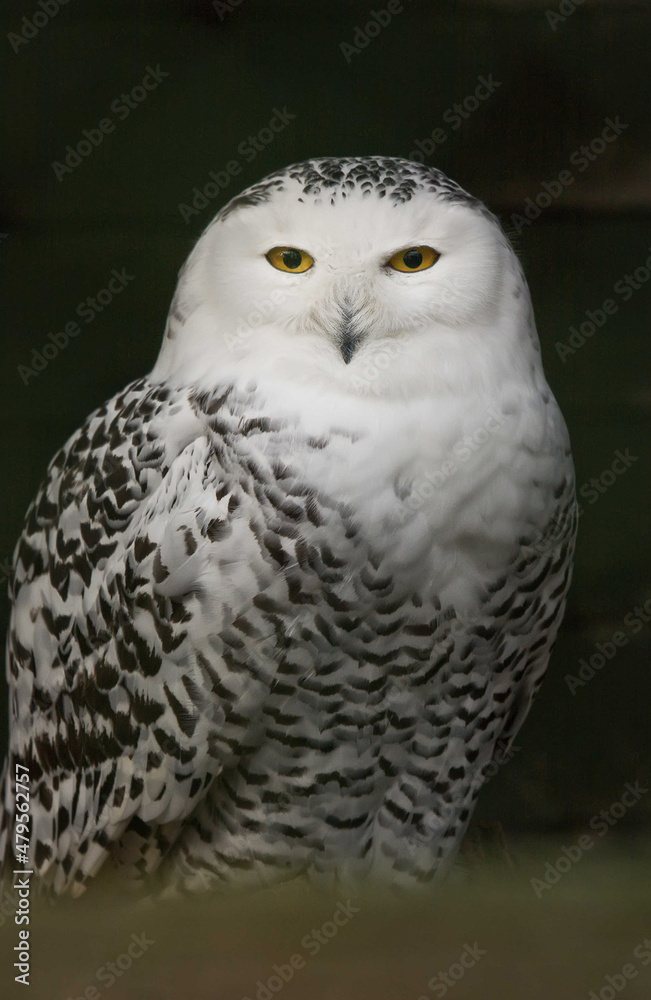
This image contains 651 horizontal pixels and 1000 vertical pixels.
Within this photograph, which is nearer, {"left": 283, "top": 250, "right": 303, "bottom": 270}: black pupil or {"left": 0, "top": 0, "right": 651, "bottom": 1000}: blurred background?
{"left": 283, "top": 250, "right": 303, "bottom": 270}: black pupil

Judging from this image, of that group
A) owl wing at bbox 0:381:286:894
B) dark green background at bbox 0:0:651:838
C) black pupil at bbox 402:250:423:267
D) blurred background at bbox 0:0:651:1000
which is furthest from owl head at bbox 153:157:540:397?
blurred background at bbox 0:0:651:1000

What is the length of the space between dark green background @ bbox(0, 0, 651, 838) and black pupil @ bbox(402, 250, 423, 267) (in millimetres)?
449

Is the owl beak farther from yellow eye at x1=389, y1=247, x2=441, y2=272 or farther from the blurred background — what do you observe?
the blurred background

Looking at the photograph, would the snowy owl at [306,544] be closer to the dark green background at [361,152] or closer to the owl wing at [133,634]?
the owl wing at [133,634]

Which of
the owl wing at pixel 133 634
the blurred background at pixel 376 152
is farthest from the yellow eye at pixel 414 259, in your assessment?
the blurred background at pixel 376 152

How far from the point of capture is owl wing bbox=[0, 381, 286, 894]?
1.28 metres

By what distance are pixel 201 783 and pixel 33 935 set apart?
0.77m

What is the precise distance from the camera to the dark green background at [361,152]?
1.77 m

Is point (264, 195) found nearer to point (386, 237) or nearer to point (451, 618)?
point (386, 237)

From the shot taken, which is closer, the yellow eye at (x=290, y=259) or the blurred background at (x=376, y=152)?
the yellow eye at (x=290, y=259)

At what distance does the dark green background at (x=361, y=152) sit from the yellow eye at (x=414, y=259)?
0.44 metres

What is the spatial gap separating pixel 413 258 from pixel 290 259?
0.15 metres

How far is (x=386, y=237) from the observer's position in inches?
49.0

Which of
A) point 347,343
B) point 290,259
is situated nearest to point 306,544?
point 347,343
